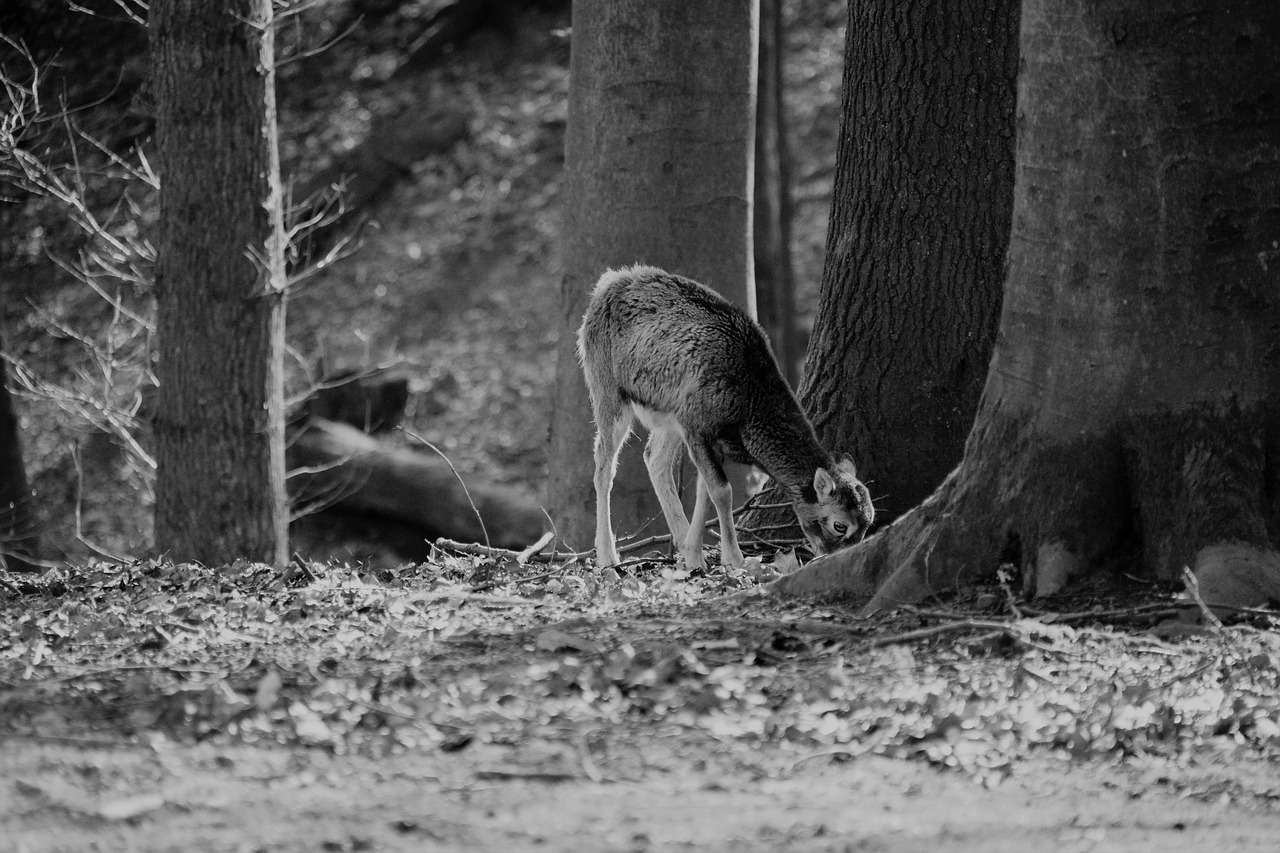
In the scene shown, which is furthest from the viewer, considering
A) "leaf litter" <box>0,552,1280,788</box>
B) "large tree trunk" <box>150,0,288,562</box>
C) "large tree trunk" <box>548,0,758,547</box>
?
"large tree trunk" <box>150,0,288,562</box>

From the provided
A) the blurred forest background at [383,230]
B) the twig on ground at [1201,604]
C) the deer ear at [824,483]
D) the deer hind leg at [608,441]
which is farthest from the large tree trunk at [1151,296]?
the blurred forest background at [383,230]

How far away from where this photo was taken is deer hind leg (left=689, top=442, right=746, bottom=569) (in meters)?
8.01

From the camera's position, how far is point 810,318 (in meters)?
20.7

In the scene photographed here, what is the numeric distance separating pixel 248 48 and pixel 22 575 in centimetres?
420

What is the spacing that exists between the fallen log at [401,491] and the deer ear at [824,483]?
7.26 m

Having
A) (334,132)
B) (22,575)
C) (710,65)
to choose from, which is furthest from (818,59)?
(22,575)

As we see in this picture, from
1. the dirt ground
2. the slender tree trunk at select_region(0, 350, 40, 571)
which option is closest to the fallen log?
the slender tree trunk at select_region(0, 350, 40, 571)

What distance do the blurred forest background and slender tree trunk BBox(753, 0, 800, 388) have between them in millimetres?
1454

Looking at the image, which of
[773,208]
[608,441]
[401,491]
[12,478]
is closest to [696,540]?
[608,441]

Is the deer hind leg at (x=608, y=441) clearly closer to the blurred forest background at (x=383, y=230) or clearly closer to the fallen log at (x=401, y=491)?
the blurred forest background at (x=383, y=230)

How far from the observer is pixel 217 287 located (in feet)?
33.7

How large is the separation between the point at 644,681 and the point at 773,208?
12.5m

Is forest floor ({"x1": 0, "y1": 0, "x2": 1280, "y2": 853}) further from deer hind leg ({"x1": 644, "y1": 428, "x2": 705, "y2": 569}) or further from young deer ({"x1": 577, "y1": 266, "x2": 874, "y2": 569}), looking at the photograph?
young deer ({"x1": 577, "y1": 266, "x2": 874, "y2": 569})

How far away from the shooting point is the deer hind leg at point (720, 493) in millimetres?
8008
